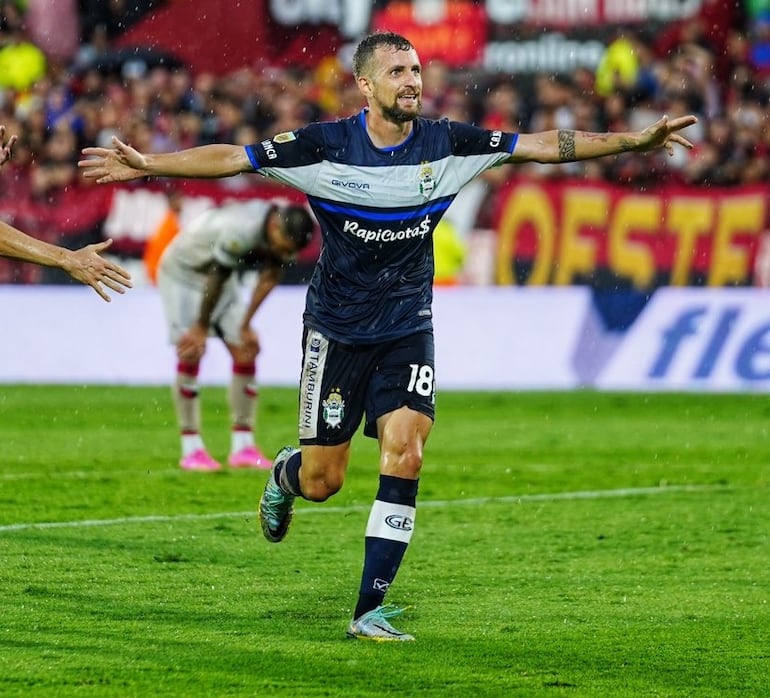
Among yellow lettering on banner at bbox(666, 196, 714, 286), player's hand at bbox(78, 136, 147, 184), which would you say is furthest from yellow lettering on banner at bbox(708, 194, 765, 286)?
player's hand at bbox(78, 136, 147, 184)

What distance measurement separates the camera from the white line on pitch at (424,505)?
9336 mm

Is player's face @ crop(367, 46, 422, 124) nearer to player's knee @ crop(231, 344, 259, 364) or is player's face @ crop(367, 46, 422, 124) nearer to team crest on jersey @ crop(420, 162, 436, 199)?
team crest on jersey @ crop(420, 162, 436, 199)

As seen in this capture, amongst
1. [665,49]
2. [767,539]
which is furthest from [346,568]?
[665,49]

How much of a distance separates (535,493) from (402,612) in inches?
161

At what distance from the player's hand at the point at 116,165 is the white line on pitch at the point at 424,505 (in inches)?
112

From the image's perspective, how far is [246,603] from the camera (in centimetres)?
708

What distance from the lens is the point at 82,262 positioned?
669 centimetres

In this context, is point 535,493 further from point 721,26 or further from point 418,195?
point 721,26

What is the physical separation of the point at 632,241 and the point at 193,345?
7.74 metres

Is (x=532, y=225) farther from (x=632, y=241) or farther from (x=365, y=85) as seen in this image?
(x=365, y=85)

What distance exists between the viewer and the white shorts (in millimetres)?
12320

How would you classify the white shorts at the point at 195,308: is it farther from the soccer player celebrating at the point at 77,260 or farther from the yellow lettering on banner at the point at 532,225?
the yellow lettering on banner at the point at 532,225

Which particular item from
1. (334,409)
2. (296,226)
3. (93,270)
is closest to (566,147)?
(334,409)

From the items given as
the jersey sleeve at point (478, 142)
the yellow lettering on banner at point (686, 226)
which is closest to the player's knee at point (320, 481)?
the jersey sleeve at point (478, 142)
